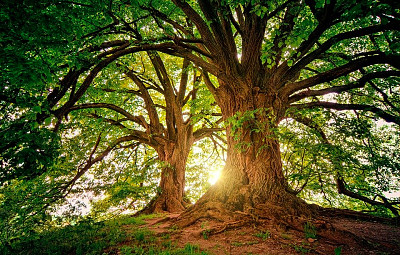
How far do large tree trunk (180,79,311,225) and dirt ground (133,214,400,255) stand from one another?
0.37 meters

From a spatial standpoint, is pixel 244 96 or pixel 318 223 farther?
pixel 244 96

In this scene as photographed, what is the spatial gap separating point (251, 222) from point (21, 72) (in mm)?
4579

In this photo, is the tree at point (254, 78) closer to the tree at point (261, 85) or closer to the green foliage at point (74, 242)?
the tree at point (261, 85)

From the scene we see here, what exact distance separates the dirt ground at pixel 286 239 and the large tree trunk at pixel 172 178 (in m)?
4.02

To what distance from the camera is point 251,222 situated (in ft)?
12.9

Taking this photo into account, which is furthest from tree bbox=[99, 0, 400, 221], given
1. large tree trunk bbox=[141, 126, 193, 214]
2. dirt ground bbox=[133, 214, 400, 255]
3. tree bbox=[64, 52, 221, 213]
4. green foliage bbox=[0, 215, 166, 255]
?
large tree trunk bbox=[141, 126, 193, 214]

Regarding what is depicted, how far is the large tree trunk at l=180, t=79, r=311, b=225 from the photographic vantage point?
4.25 meters

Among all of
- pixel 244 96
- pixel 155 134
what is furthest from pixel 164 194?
pixel 244 96

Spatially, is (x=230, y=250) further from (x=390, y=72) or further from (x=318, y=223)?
(x=390, y=72)

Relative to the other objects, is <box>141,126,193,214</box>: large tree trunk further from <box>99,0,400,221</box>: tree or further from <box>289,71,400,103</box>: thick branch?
<box>289,71,400,103</box>: thick branch

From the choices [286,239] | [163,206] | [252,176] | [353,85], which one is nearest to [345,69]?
[353,85]

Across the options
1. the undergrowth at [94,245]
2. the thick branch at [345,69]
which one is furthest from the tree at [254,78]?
the undergrowth at [94,245]

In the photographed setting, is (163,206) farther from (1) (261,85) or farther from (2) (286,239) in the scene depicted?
(1) (261,85)

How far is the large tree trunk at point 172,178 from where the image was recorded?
8164 mm
